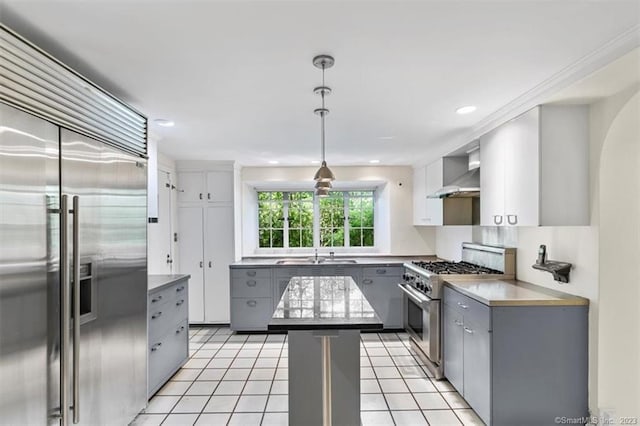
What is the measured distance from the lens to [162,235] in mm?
4176

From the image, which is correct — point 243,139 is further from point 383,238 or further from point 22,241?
point 383,238

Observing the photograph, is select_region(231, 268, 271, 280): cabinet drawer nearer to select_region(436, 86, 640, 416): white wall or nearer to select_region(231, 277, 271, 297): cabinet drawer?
select_region(231, 277, 271, 297): cabinet drawer

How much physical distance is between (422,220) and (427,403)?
98.0 inches

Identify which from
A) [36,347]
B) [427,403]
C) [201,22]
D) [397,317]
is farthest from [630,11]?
[397,317]

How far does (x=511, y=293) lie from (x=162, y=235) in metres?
3.81

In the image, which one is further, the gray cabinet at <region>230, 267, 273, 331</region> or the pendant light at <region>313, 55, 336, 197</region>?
the gray cabinet at <region>230, 267, 273, 331</region>

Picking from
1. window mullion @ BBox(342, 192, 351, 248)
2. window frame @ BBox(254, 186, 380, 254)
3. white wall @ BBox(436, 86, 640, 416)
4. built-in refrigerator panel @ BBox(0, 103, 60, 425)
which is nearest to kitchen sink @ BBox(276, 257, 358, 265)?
window frame @ BBox(254, 186, 380, 254)

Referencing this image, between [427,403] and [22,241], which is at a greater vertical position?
[22,241]

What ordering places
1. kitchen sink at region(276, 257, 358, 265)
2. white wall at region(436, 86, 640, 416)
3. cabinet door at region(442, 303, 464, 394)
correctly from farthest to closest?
1. kitchen sink at region(276, 257, 358, 265)
2. cabinet door at region(442, 303, 464, 394)
3. white wall at region(436, 86, 640, 416)

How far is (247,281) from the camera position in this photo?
445 centimetres

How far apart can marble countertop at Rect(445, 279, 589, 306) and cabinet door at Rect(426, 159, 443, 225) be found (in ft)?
3.94

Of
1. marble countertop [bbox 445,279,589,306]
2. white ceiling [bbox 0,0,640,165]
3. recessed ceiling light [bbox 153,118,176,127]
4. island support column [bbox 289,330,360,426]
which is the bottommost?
island support column [bbox 289,330,360,426]

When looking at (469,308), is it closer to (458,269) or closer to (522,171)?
(458,269)

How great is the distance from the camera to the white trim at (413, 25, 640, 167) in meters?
1.58
